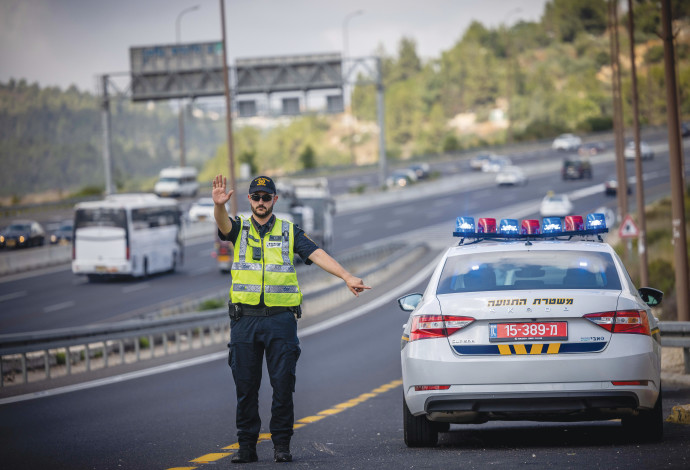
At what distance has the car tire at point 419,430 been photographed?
856 cm

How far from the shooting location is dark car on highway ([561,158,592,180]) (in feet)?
274

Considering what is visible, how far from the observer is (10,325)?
3334 centimetres

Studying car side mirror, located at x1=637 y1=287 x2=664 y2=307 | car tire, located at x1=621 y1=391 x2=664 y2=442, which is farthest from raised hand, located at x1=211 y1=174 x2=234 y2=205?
car side mirror, located at x1=637 y1=287 x2=664 y2=307

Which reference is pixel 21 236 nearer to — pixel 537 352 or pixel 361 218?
pixel 361 218

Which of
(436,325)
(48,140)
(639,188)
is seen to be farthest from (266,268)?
(48,140)

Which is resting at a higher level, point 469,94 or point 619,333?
point 469,94

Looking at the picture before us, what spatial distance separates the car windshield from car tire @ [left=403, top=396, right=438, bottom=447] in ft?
3.36

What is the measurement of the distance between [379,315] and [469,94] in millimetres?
154891

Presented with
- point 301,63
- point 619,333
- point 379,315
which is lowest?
point 379,315

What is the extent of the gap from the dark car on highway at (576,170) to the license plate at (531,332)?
7731 centimetres

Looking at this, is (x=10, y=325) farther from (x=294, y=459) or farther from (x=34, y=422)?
(x=294, y=459)

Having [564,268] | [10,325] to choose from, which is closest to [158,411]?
[564,268]

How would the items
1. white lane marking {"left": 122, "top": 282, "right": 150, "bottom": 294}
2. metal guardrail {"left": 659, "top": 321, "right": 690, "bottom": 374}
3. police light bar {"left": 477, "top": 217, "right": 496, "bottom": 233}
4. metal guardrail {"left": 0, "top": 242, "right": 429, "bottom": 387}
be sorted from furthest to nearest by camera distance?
white lane marking {"left": 122, "top": 282, "right": 150, "bottom": 294} → metal guardrail {"left": 0, "top": 242, "right": 429, "bottom": 387} → metal guardrail {"left": 659, "top": 321, "right": 690, "bottom": 374} → police light bar {"left": 477, "top": 217, "right": 496, "bottom": 233}

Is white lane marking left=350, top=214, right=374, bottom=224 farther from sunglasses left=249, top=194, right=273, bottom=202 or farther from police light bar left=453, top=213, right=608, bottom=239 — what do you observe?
sunglasses left=249, top=194, right=273, bottom=202
